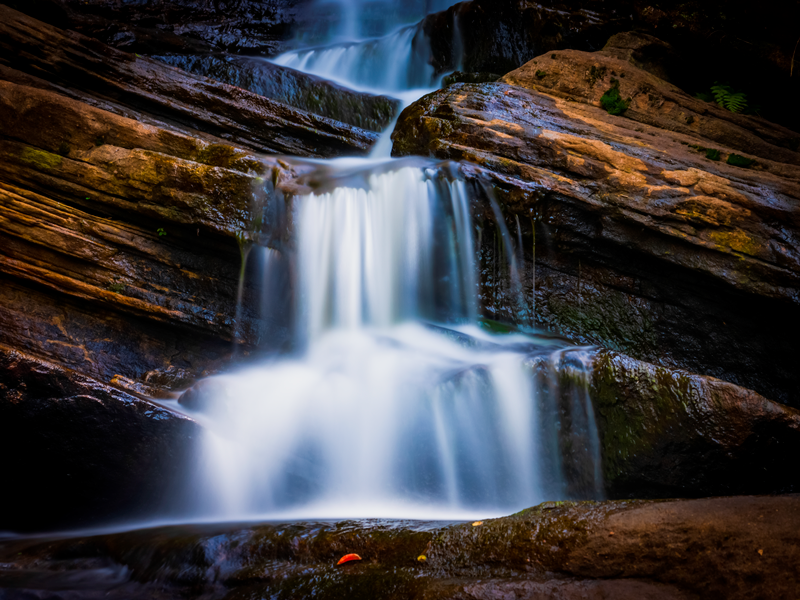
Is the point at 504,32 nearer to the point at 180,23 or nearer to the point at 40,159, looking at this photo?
the point at 180,23

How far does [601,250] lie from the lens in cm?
634

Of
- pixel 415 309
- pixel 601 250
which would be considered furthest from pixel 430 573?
pixel 601 250

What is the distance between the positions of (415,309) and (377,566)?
13.3 feet

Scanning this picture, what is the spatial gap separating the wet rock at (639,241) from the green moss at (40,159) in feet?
15.0

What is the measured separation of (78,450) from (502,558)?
140 inches

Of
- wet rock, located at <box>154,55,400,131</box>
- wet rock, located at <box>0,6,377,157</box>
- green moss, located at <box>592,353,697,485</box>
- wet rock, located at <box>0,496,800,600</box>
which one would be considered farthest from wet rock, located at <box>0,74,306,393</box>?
wet rock, located at <box>154,55,400,131</box>

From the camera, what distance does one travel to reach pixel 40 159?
5.74 meters

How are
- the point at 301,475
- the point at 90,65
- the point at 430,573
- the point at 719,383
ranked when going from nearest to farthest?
the point at 430,573, the point at 719,383, the point at 301,475, the point at 90,65

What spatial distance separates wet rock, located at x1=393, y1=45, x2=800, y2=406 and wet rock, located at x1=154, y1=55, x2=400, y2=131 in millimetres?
3405

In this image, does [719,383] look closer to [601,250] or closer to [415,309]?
[601,250]

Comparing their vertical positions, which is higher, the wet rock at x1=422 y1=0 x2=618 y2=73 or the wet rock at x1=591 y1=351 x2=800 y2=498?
the wet rock at x1=422 y1=0 x2=618 y2=73

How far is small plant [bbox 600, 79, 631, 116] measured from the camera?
310 inches

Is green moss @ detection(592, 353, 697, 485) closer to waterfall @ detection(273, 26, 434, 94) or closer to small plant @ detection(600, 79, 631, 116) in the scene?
small plant @ detection(600, 79, 631, 116)

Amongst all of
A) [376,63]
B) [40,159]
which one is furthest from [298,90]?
[40,159]
